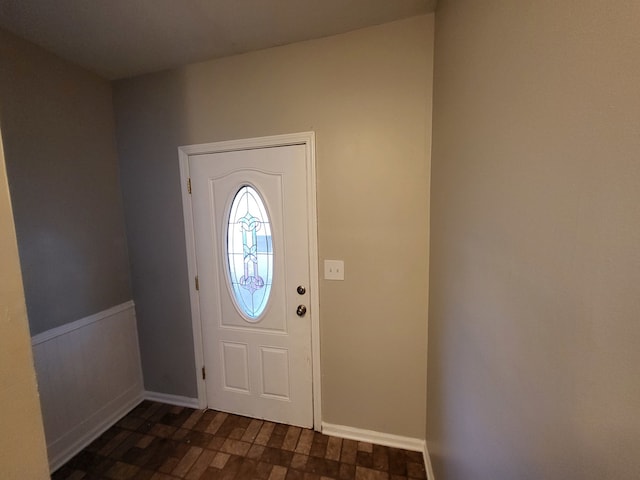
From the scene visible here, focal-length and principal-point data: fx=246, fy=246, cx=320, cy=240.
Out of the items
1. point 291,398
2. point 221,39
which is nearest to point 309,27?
point 221,39

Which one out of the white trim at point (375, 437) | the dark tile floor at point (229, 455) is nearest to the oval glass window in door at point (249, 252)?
the dark tile floor at point (229, 455)

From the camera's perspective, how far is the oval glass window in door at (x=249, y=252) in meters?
1.76

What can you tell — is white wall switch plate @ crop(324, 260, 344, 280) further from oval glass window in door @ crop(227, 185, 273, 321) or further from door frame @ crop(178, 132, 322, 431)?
oval glass window in door @ crop(227, 185, 273, 321)

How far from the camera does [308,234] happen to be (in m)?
1.67

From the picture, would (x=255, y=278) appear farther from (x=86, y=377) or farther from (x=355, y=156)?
(x=86, y=377)

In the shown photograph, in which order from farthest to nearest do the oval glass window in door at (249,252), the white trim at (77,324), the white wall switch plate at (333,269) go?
the oval glass window in door at (249,252) → the white wall switch plate at (333,269) → the white trim at (77,324)

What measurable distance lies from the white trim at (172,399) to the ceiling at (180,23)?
8.53ft

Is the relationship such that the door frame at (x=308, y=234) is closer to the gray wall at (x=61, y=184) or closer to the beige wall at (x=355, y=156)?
the beige wall at (x=355, y=156)

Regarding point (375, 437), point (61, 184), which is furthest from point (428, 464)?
point (61, 184)

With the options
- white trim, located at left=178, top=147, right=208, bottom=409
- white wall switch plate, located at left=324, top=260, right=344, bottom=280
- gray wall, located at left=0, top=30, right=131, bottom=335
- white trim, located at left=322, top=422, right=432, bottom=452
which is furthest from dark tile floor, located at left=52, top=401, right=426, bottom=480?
white wall switch plate, located at left=324, top=260, right=344, bottom=280

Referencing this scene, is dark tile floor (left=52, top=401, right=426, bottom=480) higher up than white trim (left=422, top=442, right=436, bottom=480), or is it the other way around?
white trim (left=422, top=442, right=436, bottom=480)

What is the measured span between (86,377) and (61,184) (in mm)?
1378

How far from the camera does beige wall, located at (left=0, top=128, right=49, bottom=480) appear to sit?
0.45 m

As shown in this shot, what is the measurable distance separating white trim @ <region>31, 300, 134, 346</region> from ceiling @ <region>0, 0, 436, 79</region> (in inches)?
71.6
